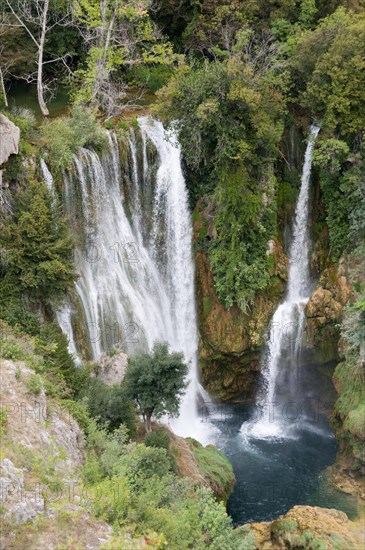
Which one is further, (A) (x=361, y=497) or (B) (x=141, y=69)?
(B) (x=141, y=69)

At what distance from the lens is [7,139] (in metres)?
16.1

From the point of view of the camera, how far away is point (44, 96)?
22.9 m

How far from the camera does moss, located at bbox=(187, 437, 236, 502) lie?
16.4m

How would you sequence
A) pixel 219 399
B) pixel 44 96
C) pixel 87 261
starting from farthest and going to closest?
Result: pixel 44 96 → pixel 219 399 → pixel 87 261

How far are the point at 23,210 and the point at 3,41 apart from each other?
9.00m

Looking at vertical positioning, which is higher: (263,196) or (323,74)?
(323,74)

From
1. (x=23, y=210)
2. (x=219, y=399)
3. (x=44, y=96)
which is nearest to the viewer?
(x=23, y=210)

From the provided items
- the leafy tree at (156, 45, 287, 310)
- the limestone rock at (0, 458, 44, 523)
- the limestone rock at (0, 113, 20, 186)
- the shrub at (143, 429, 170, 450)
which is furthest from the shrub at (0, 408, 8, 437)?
the leafy tree at (156, 45, 287, 310)

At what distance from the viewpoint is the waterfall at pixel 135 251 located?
60.0 ft

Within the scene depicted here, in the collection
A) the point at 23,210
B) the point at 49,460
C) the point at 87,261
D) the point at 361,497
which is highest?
the point at 23,210

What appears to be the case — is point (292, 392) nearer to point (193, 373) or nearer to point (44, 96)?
point (193, 373)

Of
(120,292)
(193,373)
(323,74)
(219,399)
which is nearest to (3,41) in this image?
(120,292)

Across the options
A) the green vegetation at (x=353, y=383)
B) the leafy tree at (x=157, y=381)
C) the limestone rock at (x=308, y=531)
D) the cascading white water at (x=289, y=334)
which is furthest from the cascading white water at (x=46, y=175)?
the limestone rock at (x=308, y=531)

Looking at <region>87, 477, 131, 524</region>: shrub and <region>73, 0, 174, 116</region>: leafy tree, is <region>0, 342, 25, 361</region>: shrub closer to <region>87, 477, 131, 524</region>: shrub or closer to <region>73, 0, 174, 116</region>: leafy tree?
<region>87, 477, 131, 524</region>: shrub
